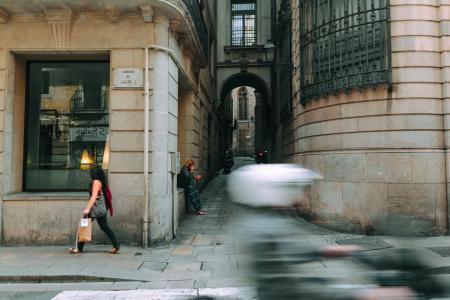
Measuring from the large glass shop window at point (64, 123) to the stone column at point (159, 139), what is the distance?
1.41 metres

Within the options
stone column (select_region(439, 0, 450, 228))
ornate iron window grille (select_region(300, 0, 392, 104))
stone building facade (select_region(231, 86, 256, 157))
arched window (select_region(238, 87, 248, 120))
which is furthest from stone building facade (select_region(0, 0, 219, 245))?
arched window (select_region(238, 87, 248, 120))

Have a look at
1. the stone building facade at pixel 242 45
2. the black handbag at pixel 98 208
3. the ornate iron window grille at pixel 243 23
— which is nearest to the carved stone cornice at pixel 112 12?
the black handbag at pixel 98 208

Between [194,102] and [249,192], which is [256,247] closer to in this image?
[249,192]

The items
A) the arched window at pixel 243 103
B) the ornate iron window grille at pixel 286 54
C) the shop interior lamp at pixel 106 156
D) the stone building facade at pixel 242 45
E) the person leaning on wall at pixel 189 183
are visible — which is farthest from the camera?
the arched window at pixel 243 103

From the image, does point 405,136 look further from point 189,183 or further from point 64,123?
point 64,123

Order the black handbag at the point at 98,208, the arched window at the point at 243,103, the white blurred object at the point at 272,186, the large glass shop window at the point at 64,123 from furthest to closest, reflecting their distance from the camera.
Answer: the arched window at the point at 243,103 < the large glass shop window at the point at 64,123 < the black handbag at the point at 98,208 < the white blurred object at the point at 272,186

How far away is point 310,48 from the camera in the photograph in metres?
11.4

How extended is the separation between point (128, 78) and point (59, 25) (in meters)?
1.91

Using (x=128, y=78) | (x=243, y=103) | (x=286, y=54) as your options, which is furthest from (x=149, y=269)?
(x=243, y=103)

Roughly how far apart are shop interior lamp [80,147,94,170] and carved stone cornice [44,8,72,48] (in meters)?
2.47

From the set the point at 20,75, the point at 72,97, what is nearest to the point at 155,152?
the point at 72,97

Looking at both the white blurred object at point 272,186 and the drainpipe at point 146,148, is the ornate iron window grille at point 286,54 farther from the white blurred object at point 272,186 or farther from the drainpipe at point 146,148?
the white blurred object at point 272,186

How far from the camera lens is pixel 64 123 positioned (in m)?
9.56

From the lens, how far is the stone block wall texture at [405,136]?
920 centimetres
